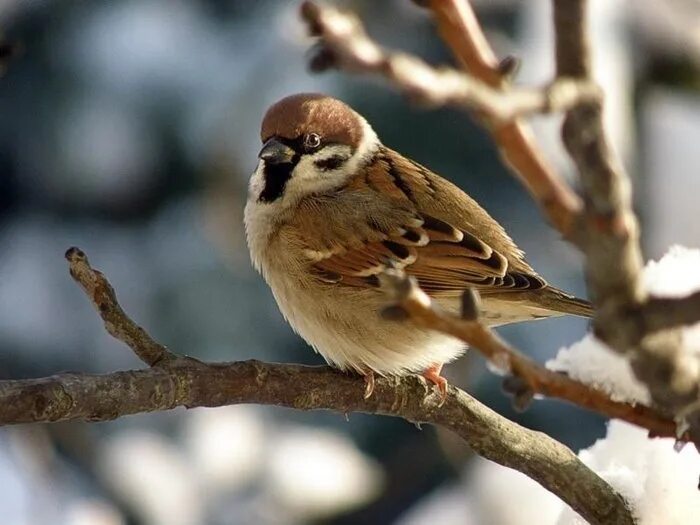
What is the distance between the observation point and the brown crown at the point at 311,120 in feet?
9.04

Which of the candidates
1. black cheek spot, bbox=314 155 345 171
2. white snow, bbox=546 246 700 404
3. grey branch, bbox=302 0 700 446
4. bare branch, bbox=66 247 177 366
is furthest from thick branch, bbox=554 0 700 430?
black cheek spot, bbox=314 155 345 171

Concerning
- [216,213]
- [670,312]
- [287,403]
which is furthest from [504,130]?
[216,213]

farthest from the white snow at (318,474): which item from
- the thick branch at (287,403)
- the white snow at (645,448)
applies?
the white snow at (645,448)

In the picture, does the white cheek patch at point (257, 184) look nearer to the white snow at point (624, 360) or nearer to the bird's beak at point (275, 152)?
the bird's beak at point (275, 152)

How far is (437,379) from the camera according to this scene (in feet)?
7.52

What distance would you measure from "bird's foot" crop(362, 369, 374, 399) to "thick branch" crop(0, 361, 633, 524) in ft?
0.06

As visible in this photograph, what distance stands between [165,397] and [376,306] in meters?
1.10

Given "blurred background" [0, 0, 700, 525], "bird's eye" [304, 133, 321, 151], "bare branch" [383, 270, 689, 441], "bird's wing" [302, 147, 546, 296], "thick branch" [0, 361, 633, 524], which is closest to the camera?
"bare branch" [383, 270, 689, 441]

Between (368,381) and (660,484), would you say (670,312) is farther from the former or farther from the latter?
(368,381)

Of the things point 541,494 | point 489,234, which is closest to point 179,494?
point 541,494

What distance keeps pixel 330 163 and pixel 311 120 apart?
0.16m

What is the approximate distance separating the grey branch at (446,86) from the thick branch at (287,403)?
81 centimetres

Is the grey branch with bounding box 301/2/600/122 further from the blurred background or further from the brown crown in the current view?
the blurred background

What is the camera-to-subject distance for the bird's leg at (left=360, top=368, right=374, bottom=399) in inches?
87.0
